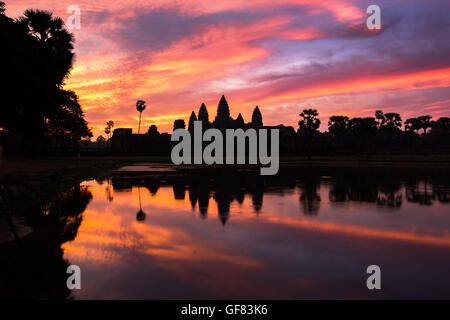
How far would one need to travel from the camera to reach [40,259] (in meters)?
6.21

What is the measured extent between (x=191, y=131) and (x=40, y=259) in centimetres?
16807

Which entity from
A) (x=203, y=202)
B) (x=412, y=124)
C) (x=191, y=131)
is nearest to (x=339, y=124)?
(x=412, y=124)

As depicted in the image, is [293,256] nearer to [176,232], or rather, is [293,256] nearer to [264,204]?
[176,232]

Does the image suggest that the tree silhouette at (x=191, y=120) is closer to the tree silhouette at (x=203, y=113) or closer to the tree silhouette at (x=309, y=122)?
the tree silhouette at (x=203, y=113)

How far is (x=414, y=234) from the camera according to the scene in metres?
8.27

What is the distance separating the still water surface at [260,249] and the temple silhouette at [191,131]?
267 ft

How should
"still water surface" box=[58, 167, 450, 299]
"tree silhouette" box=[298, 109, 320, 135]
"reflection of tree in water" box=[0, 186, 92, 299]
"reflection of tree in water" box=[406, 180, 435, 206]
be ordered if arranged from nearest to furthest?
1. "reflection of tree in water" box=[0, 186, 92, 299]
2. "still water surface" box=[58, 167, 450, 299]
3. "reflection of tree in water" box=[406, 180, 435, 206]
4. "tree silhouette" box=[298, 109, 320, 135]

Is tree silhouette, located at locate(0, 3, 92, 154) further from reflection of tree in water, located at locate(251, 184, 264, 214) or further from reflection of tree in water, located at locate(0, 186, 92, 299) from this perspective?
reflection of tree in water, located at locate(251, 184, 264, 214)

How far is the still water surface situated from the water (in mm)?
21

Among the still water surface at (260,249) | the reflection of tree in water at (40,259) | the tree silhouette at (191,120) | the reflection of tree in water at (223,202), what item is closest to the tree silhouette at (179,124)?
the tree silhouette at (191,120)

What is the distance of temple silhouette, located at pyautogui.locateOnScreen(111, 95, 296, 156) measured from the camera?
110 m

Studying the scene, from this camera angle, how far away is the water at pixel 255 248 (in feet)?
16.4

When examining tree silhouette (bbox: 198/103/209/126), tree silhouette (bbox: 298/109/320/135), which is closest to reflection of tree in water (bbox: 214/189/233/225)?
tree silhouette (bbox: 298/109/320/135)
